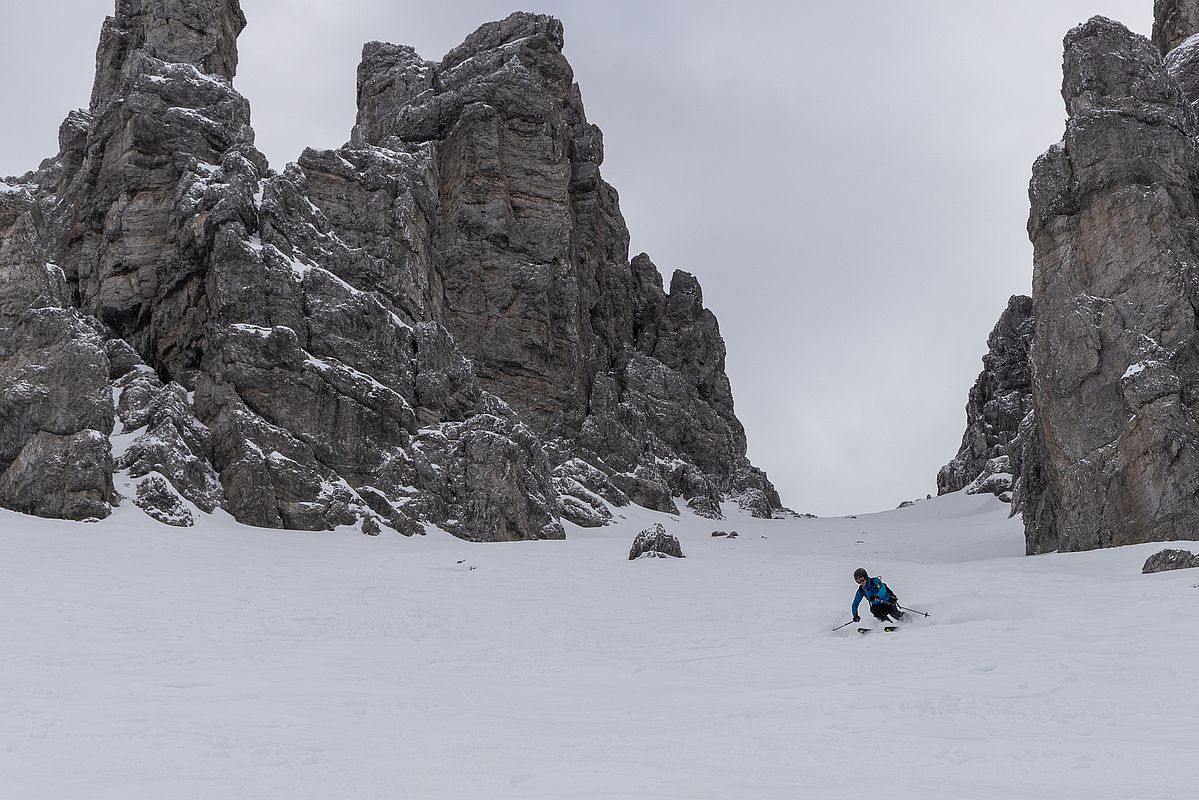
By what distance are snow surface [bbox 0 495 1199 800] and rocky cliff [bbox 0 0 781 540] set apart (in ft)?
38.6

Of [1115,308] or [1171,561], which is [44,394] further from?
[1115,308]

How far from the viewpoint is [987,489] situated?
72875 millimetres

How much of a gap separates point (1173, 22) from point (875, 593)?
188ft

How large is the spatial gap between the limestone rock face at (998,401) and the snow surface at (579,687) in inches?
2468

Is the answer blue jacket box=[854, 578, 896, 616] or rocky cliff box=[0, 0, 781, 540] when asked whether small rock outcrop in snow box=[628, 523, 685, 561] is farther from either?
blue jacket box=[854, 578, 896, 616]

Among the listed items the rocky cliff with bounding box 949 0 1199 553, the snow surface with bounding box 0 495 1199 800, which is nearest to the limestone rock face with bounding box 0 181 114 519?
the snow surface with bounding box 0 495 1199 800

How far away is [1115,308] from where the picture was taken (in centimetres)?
3416

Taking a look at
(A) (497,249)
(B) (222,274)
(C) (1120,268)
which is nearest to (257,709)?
(B) (222,274)

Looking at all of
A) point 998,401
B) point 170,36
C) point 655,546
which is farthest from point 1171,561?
point 998,401

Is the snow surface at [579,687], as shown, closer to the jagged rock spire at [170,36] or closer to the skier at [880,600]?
the skier at [880,600]

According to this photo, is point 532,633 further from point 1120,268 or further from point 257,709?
point 1120,268

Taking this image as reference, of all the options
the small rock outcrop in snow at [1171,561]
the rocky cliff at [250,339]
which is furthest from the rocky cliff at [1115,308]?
the rocky cliff at [250,339]

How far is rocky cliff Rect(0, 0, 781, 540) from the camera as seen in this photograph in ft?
104

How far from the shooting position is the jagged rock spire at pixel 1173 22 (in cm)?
5206
